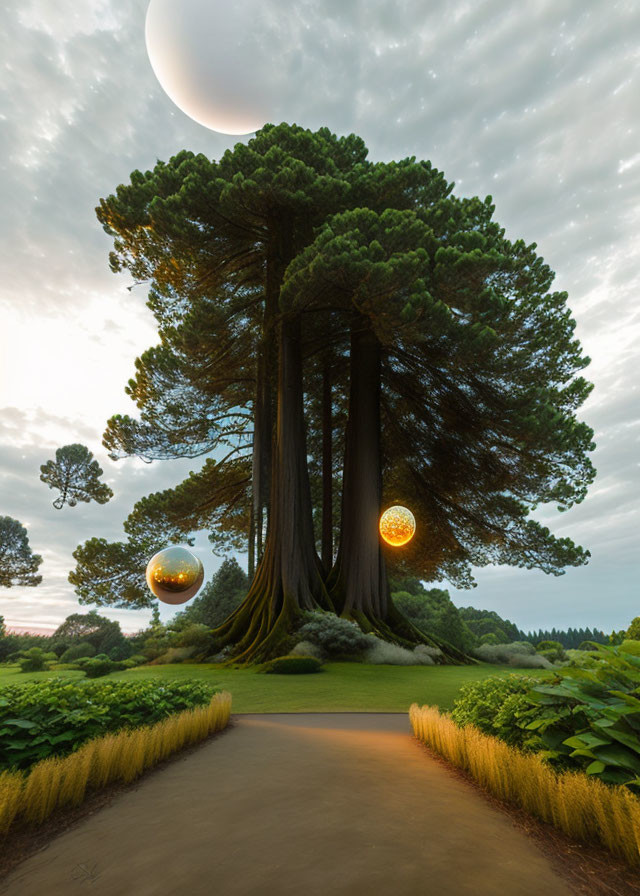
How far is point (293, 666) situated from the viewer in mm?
12383

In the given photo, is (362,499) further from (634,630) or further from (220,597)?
(634,630)

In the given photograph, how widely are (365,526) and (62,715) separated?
14990 mm

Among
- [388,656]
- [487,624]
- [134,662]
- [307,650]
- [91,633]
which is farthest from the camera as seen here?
[487,624]

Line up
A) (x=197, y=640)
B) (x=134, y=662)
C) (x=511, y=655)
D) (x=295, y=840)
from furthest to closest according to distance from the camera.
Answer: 1. (x=511, y=655)
2. (x=134, y=662)
3. (x=197, y=640)
4. (x=295, y=840)

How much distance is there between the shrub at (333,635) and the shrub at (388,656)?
23cm

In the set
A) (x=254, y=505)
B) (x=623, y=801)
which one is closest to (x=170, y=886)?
(x=623, y=801)

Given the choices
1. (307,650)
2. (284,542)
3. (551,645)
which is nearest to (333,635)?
(307,650)

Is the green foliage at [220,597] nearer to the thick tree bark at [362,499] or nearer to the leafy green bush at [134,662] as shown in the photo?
the leafy green bush at [134,662]

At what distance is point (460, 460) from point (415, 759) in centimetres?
1711

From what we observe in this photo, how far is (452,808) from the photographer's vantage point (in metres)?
3.87

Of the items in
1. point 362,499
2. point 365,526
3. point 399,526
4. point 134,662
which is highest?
point 362,499

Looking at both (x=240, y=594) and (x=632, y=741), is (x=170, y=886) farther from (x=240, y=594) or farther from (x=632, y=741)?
(x=240, y=594)

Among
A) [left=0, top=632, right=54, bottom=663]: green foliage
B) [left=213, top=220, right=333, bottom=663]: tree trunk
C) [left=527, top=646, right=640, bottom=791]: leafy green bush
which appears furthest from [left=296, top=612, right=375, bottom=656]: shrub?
[left=0, top=632, right=54, bottom=663]: green foliage

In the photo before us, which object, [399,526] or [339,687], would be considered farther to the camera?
[399,526]
